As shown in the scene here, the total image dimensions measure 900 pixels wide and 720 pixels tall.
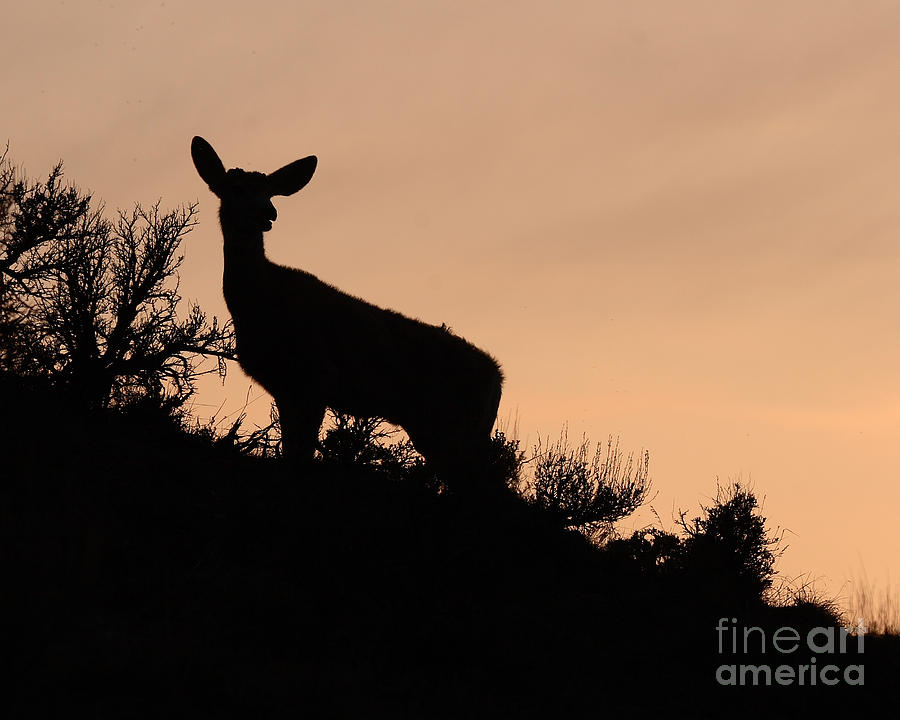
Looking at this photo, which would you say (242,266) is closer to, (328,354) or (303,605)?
(328,354)

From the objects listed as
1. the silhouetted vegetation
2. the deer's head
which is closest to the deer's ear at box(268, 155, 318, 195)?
the deer's head

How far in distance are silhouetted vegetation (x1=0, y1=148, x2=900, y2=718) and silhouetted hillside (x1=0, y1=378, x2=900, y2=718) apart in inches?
0.8

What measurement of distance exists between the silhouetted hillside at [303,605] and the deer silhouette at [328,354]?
874 mm

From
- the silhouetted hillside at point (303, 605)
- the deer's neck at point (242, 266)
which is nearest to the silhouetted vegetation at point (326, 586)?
the silhouetted hillside at point (303, 605)

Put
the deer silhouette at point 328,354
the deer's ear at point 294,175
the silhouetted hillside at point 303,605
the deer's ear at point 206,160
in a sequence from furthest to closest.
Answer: the deer's ear at point 294,175 → the deer's ear at point 206,160 → the deer silhouette at point 328,354 → the silhouetted hillside at point 303,605

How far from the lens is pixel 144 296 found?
14.7 metres

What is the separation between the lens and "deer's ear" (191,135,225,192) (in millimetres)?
11516

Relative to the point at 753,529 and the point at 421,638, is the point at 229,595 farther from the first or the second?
the point at 753,529

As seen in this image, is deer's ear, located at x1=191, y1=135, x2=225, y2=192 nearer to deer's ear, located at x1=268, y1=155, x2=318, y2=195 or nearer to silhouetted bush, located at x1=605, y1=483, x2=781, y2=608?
deer's ear, located at x1=268, y1=155, x2=318, y2=195

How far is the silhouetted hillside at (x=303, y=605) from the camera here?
600 cm

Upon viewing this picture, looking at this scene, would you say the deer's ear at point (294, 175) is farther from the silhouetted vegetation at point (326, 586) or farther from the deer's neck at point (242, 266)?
the silhouetted vegetation at point (326, 586)

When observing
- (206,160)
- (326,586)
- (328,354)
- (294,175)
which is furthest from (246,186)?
(326,586)

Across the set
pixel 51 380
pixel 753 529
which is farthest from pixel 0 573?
pixel 753 529

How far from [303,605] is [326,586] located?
43 cm
